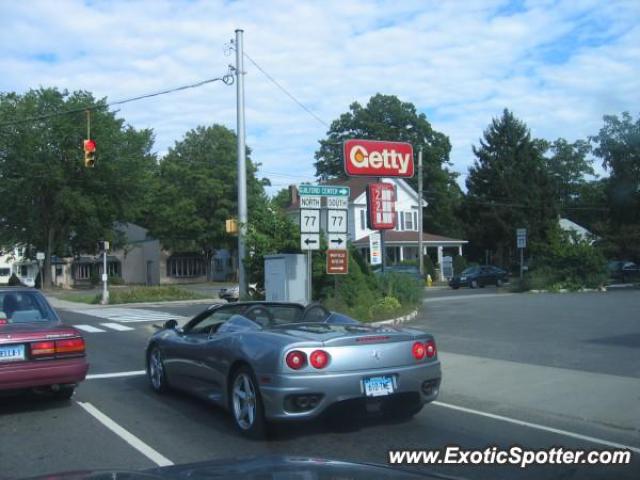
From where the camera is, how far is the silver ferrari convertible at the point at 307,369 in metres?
6.55

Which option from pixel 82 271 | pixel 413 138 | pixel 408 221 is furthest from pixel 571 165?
pixel 82 271

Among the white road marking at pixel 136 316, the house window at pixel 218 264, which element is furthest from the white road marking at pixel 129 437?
the house window at pixel 218 264

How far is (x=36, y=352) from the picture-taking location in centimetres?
778

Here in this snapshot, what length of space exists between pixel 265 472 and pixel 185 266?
68.5 m

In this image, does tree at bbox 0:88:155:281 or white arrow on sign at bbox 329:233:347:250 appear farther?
tree at bbox 0:88:155:281

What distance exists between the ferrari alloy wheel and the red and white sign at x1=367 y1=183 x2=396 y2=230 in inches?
557

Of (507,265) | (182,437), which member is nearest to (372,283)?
(182,437)

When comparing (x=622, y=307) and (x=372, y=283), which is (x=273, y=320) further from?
(x=622, y=307)

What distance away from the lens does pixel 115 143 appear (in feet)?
181

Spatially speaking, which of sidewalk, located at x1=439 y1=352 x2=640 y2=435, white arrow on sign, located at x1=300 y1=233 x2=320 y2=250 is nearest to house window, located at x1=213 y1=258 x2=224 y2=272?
white arrow on sign, located at x1=300 y1=233 x2=320 y2=250

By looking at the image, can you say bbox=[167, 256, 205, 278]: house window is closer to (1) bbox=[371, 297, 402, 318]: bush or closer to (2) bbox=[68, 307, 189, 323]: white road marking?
(2) bbox=[68, 307, 189, 323]: white road marking

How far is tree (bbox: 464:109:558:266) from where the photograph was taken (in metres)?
56.2

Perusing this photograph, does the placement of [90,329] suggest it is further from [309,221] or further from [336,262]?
[309,221]

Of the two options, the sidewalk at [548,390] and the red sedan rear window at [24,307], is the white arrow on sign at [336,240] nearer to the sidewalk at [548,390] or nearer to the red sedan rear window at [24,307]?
the sidewalk at [548,390]
